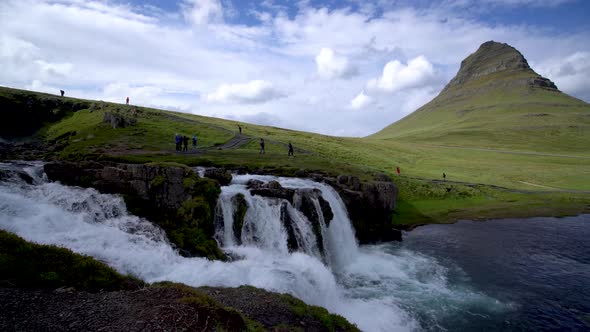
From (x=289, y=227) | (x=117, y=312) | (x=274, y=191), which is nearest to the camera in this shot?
(x=117, y=312)

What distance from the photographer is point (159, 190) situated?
102 ft

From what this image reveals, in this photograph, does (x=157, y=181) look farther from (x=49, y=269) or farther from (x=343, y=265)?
(x=343, y=265)

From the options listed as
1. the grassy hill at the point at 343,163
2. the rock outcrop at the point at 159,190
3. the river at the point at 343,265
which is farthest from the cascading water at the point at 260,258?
the grassy hill at the point at 343,163

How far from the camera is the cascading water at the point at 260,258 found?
21531 millimetres

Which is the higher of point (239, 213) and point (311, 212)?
point (311, 212)

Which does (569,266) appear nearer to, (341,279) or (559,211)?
(341,279)

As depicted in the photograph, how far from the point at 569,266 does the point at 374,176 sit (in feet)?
93.8

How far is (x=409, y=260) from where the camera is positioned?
37.7 meters

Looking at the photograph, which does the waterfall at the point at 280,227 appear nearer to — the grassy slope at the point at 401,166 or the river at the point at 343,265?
the river at the point at 343,265

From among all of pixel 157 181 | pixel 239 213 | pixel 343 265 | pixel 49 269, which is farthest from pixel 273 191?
pixel 49 269

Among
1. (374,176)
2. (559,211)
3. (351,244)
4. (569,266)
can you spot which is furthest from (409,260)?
(559,211)

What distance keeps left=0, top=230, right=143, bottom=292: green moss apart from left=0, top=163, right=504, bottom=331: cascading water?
151 inches

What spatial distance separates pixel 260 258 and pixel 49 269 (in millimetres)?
16318

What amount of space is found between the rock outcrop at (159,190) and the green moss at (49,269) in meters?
12.3
